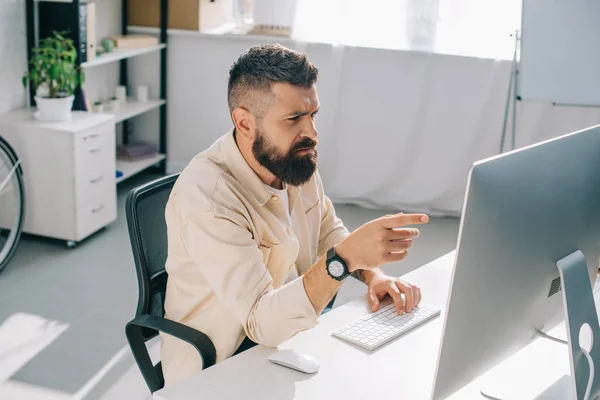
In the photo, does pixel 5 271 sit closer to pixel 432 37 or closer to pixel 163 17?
pixel 163 17

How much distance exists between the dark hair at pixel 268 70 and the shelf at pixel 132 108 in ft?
8.96

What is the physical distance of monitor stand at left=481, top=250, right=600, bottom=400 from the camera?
127cm

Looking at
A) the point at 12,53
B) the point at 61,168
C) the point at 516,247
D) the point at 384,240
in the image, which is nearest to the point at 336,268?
the point at 384,240

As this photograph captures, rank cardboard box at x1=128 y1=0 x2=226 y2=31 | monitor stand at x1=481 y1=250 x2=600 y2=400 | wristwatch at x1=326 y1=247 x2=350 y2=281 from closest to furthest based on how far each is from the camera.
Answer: monitor stand at x1=481 y1=250 x2=600 y2=400, wristwatch at x1=326 y1=247 x2=350 y2=281, cardboard box at x1=128 y1=0 x2=226 y2=31

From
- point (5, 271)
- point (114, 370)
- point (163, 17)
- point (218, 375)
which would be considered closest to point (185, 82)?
point (163, 17)

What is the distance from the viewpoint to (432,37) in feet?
14.3

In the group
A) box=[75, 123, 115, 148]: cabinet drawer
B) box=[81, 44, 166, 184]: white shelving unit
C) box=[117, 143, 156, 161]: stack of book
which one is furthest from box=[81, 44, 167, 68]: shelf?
box=[117, 143, 156, 161]: stack of book

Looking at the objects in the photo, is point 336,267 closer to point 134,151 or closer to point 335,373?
point 335,373

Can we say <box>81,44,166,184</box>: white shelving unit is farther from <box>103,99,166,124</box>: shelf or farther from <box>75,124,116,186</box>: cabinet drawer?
<box>75,124,116,186</box>: cabinet drawer

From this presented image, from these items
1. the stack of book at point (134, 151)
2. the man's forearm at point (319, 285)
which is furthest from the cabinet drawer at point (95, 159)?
the man's forearm at point (319, 285)

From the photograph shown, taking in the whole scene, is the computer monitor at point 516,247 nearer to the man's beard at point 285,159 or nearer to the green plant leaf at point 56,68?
the man's beard at point 285,159

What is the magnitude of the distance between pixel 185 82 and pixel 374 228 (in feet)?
12.0

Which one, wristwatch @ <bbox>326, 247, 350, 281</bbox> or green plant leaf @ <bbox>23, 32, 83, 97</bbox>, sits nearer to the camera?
wristwatch @ <bbox>326, 247, 350, 281</bbox>

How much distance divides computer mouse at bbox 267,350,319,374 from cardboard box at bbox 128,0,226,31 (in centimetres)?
349
